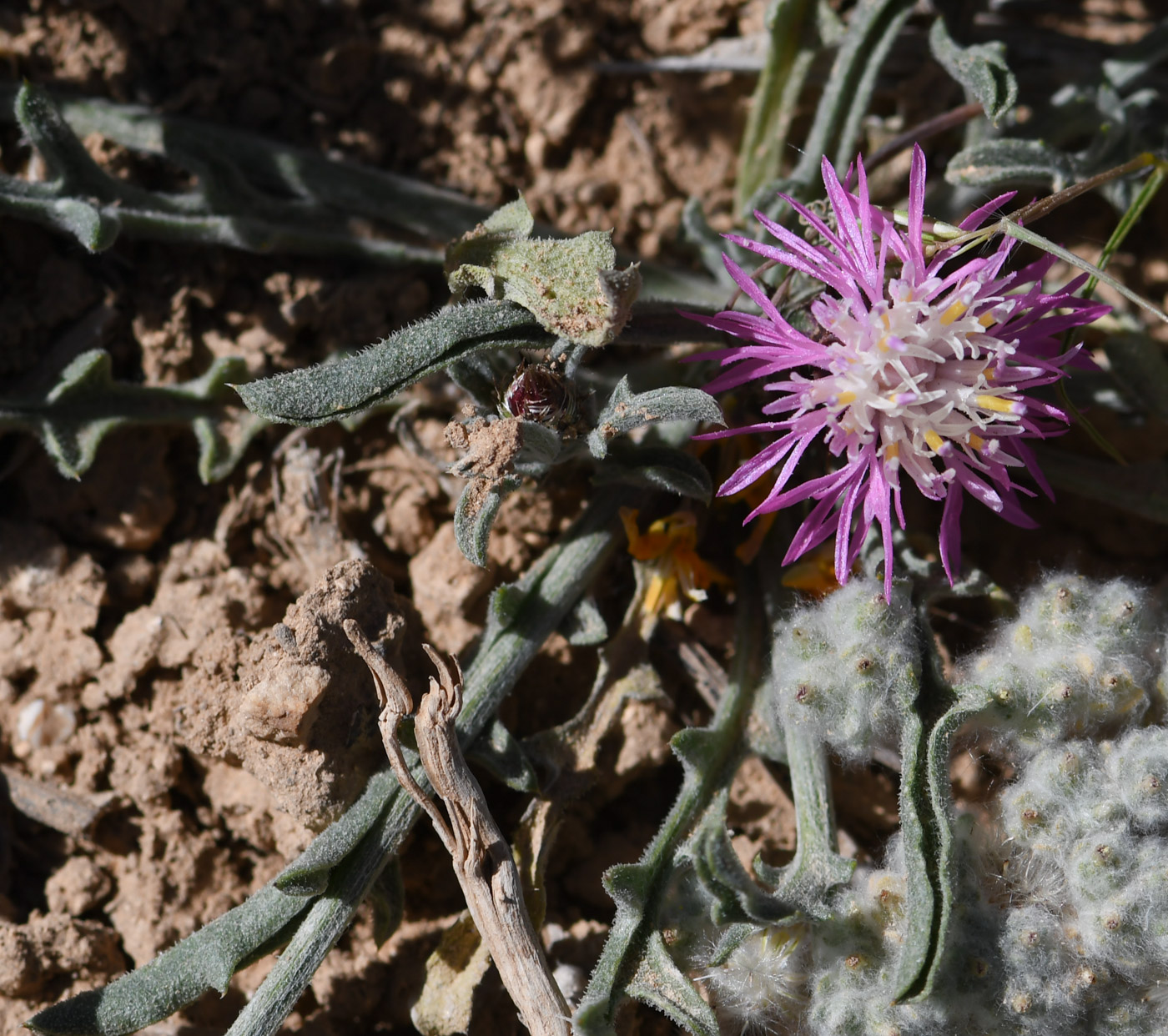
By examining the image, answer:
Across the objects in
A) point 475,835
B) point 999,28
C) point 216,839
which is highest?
point 999,28

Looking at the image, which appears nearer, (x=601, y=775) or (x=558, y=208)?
(x=601, y=775)

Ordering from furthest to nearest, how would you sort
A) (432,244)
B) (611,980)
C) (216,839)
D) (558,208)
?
(558,208) → (432,244) → (216,839) → (611,980)

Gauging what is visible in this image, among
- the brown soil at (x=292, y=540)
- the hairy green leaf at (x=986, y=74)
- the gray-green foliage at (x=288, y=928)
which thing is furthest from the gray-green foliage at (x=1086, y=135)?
the gray-green foliage at (x=288, y=928)

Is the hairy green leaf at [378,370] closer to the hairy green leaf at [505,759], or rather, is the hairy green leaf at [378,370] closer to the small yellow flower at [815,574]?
the hairy green leaf at [505,759]

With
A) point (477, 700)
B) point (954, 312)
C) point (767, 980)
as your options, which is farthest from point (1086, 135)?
point (767, 980)

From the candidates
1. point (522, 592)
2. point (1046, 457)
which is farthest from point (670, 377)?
point (1046, 457)

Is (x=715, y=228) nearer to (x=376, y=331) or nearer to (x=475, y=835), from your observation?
(x=376, y=331)

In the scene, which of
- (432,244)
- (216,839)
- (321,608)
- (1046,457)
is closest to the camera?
(321,608)

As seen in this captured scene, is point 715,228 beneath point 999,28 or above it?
beneath

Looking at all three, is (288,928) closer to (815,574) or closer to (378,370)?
(378,370)
